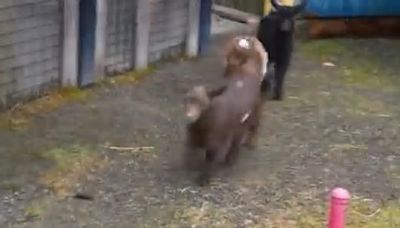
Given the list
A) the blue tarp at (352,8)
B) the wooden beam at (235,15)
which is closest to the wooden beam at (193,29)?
the wooden beam at (235,15)

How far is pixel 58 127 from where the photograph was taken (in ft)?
23.2

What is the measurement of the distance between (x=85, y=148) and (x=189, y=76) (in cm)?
218

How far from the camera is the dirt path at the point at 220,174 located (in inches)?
227

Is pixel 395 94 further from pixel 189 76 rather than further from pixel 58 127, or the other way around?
pixel 58 127

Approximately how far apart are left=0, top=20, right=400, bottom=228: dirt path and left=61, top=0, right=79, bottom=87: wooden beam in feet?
0.82

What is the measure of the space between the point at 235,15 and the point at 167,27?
1928mm

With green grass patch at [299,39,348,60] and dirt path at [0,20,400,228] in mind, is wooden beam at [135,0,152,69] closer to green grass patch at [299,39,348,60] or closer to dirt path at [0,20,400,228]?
dirt path at [0,20,400,228]

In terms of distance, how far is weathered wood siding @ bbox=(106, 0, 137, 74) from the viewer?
328 inches

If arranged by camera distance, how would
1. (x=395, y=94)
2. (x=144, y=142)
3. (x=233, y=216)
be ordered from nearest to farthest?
(x=233, y=216), (x=144, y=142), (x=395, y=94)

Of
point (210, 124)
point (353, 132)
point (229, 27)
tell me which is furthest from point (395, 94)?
point (210, 124)

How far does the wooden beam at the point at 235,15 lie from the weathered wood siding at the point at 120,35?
221 cm

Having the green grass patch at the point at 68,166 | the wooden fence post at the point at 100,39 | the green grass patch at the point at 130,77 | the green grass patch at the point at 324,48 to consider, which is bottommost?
the green grass patch at the point at 324,48

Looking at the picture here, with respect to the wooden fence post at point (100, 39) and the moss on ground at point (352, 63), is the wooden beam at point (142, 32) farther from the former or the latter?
the moss on ground at point (352, 63)

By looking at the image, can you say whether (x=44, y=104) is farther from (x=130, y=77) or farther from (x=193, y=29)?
(x=193, y=29)
